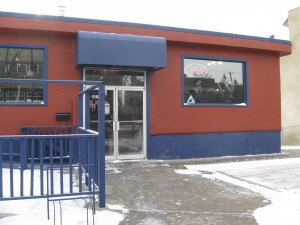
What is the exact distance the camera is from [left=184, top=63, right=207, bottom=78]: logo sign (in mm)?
11688

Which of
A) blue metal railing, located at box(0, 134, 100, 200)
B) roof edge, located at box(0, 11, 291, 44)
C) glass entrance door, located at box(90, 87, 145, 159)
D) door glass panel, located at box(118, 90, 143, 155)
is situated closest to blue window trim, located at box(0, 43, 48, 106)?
roof edge, located at box(0, 11, 291, 44)

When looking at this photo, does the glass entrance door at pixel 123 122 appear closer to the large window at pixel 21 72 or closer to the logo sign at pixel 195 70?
the large window at pixel 21 72

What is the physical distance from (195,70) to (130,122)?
9.55 feet

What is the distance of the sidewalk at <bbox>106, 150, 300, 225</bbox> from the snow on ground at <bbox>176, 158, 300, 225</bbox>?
238 millimetres

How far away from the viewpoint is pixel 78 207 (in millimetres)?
5758

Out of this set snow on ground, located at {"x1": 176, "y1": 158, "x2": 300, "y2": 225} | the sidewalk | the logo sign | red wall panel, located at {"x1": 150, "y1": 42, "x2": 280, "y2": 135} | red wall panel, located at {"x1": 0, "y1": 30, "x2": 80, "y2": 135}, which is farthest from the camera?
the logo sign

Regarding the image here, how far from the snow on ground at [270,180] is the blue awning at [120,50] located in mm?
3298

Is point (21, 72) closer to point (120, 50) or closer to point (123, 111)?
point (120, 50)

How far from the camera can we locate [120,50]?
32.6 ft

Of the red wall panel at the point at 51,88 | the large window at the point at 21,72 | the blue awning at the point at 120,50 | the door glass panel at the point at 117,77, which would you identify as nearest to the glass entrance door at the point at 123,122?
the door glass panel at the point at 117,77

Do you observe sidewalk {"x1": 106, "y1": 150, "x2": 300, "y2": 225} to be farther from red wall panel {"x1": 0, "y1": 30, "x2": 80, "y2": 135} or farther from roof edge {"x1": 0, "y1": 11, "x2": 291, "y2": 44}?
roof edge {"x1": 0, "y1": 11, "x2": 291, "y2": 44}

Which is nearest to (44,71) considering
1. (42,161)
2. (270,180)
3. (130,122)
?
(130,122)

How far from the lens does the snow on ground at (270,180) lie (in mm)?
5563

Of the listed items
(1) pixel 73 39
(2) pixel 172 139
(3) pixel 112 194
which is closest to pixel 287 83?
(2) pixel 172 139
